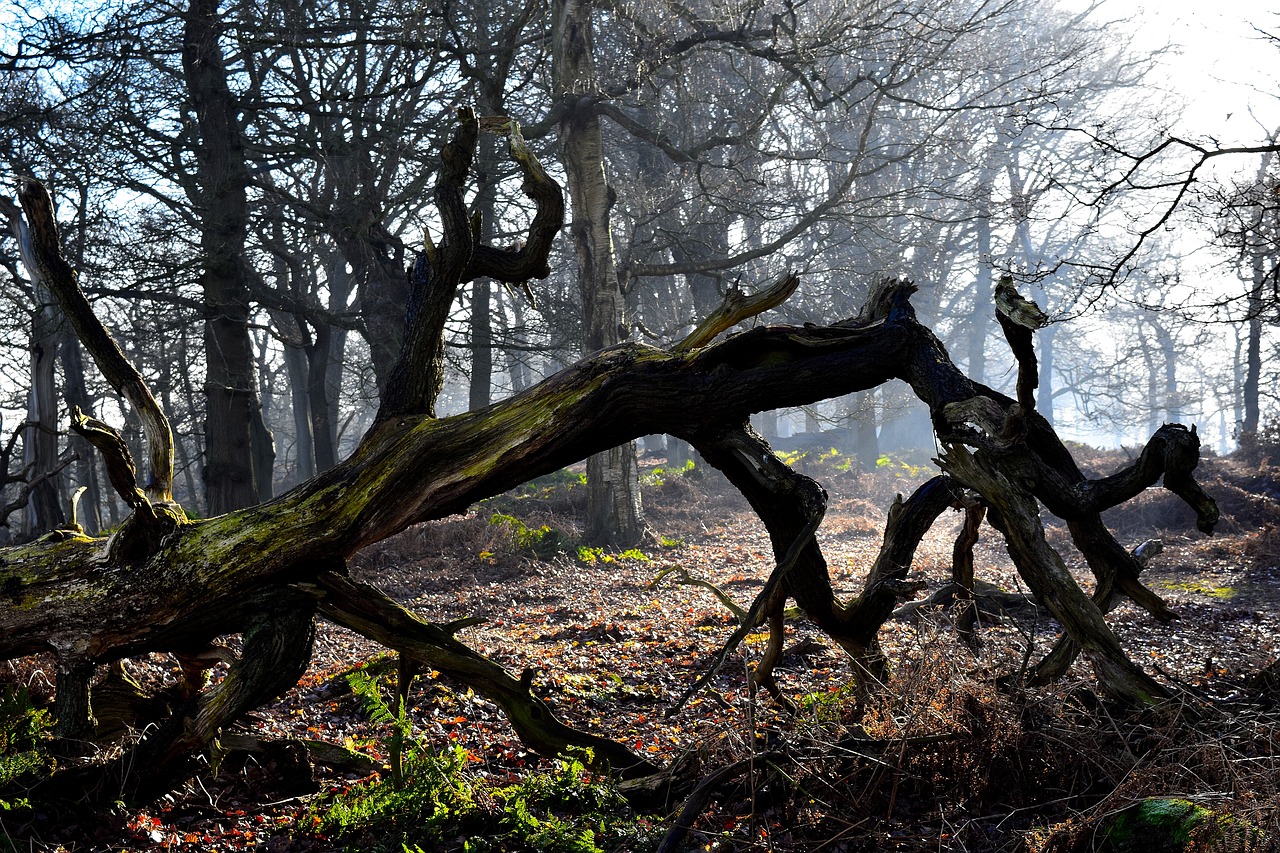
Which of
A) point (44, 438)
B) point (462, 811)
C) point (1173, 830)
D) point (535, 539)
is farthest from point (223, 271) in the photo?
point (1173, 830)

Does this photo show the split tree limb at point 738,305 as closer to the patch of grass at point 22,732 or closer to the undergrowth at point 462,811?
the undergrowth at point 462,811

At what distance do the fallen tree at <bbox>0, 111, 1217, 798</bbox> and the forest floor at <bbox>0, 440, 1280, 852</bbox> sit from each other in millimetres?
269

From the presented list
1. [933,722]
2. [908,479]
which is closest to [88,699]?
[933,722]

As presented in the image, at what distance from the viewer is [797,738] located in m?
3.85

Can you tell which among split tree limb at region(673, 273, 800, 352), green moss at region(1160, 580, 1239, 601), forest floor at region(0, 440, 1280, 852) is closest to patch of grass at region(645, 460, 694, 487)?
forest floor at region(0, 440, 1280, 852)

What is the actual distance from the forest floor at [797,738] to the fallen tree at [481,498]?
269mm

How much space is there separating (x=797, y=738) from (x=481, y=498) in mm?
2013

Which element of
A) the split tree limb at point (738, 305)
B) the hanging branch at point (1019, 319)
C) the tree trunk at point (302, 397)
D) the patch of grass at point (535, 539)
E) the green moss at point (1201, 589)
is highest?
the tree trunk at point (302, 397)

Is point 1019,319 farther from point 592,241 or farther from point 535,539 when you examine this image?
point 535,539

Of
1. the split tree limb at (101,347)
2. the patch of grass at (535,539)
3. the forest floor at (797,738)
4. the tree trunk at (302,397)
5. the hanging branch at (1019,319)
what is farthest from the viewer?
the tree trunk at (302,397)

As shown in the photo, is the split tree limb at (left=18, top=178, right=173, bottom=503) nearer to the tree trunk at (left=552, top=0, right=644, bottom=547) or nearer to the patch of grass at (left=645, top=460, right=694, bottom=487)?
the tree trunk at (left=552, top=0, right=644, bottom=547)

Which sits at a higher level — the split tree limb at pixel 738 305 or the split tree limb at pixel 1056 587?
the split tree limb at pixel 738 305

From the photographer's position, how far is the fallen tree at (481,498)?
3906mm

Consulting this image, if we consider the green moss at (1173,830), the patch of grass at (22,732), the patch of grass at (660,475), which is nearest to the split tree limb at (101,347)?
the patch of grass at (22,732)
